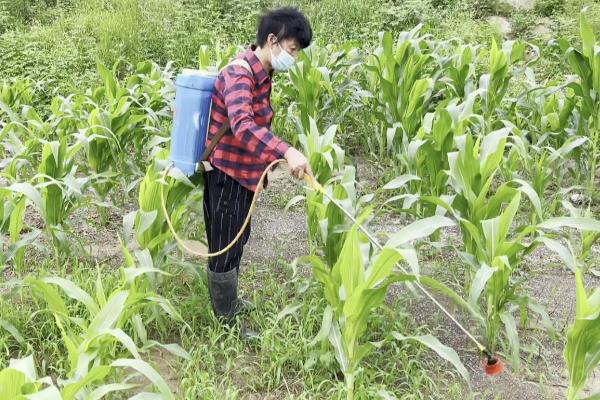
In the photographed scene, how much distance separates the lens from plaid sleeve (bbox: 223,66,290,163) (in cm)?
247

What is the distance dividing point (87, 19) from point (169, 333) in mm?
6832

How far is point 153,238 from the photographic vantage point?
3.04m

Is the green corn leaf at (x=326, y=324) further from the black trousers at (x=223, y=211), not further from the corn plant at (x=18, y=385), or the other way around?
the corn plant at (x=18, y=385)

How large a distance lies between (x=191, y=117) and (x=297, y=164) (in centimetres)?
57

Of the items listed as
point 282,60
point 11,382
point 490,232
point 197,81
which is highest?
point 282,60

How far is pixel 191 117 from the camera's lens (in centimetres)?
271

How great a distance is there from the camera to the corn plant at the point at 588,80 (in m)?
4.12

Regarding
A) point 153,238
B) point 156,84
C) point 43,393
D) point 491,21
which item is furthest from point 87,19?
point 43,393

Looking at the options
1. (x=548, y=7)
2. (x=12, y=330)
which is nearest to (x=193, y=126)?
(x=12, y=330)

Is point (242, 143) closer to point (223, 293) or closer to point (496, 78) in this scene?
point (223, 293)

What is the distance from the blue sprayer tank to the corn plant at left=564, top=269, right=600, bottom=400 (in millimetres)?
1553

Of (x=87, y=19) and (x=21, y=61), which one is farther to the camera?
(x=87, y=19)

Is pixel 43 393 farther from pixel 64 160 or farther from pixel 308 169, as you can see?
pixel 64 160

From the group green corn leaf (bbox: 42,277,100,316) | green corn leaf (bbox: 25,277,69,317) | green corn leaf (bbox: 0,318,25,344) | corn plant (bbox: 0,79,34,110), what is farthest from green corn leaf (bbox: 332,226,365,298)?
corn plant (bbox: 0,79,34,110)
